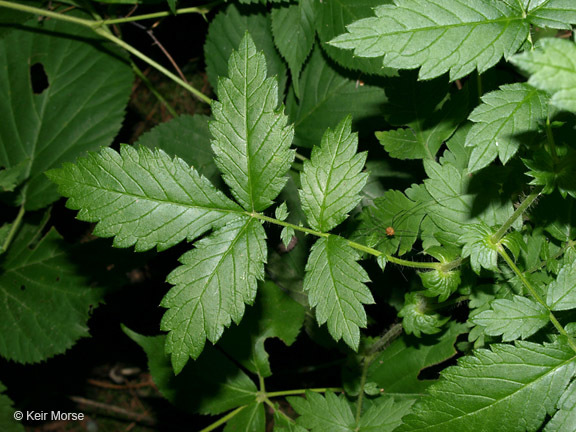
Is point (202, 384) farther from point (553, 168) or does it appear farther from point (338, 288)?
point (553, 168)

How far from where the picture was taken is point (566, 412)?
1240mm

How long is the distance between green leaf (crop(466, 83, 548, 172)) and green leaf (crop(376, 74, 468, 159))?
0.49 m

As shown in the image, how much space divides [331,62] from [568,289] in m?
1.42

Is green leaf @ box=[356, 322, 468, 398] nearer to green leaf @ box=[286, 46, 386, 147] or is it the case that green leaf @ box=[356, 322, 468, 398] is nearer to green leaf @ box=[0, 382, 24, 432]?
green leaf @ box=[286, 46, 386, 147]

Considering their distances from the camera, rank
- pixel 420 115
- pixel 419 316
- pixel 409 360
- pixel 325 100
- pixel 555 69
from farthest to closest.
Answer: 1. pixel 325 100
2. pixel 409 360
3. pixel 420 115
4. pixel 419 316
5. pixel 555 69

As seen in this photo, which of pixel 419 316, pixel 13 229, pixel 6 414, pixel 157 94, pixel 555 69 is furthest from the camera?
pixel 157 94

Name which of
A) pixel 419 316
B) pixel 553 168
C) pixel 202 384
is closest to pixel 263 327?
pixel 202 384

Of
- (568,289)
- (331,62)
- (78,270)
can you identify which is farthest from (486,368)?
(78,270)

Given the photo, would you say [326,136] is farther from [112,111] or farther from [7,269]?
[7,269]

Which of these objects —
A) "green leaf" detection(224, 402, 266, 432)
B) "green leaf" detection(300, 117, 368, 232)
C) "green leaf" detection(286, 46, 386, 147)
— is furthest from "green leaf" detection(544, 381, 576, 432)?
"green leaf" detection(286, 46, 386, 147)

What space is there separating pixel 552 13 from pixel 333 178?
708mm

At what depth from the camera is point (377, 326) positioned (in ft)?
7.58

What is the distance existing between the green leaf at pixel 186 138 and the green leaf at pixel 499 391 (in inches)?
61.4

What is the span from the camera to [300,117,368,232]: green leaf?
142cm
